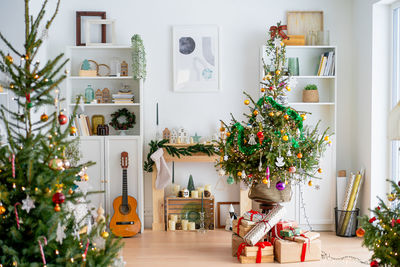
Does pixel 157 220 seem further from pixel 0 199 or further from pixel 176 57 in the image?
pixel 0 199

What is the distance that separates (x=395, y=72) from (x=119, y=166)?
10.3ft

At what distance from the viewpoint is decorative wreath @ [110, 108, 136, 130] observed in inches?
207

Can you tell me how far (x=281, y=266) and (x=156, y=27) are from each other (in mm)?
3085

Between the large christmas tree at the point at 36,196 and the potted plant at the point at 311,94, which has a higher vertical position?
the potted plant at the point at 311,94

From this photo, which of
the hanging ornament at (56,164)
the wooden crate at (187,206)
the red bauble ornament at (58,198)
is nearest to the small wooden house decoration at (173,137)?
the wooden crate at (187,206)

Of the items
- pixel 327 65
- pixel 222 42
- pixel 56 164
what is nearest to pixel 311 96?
pixel 327 65

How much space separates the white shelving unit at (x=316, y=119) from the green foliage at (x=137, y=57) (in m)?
1.38

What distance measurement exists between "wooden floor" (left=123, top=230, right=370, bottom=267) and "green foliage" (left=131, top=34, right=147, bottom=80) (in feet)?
5.90

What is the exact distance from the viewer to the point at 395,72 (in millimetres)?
4734

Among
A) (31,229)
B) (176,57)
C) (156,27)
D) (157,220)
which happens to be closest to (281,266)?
(157,220)

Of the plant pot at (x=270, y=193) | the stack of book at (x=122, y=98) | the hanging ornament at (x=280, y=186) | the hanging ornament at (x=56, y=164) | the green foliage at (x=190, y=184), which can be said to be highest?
the stack of book at (x=122, y=98)

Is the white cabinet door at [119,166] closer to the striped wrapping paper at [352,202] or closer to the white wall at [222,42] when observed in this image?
the white wall at [222,42]

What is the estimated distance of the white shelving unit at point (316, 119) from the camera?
5113mm

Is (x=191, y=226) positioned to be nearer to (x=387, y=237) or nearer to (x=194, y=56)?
(x=194, y=56)
